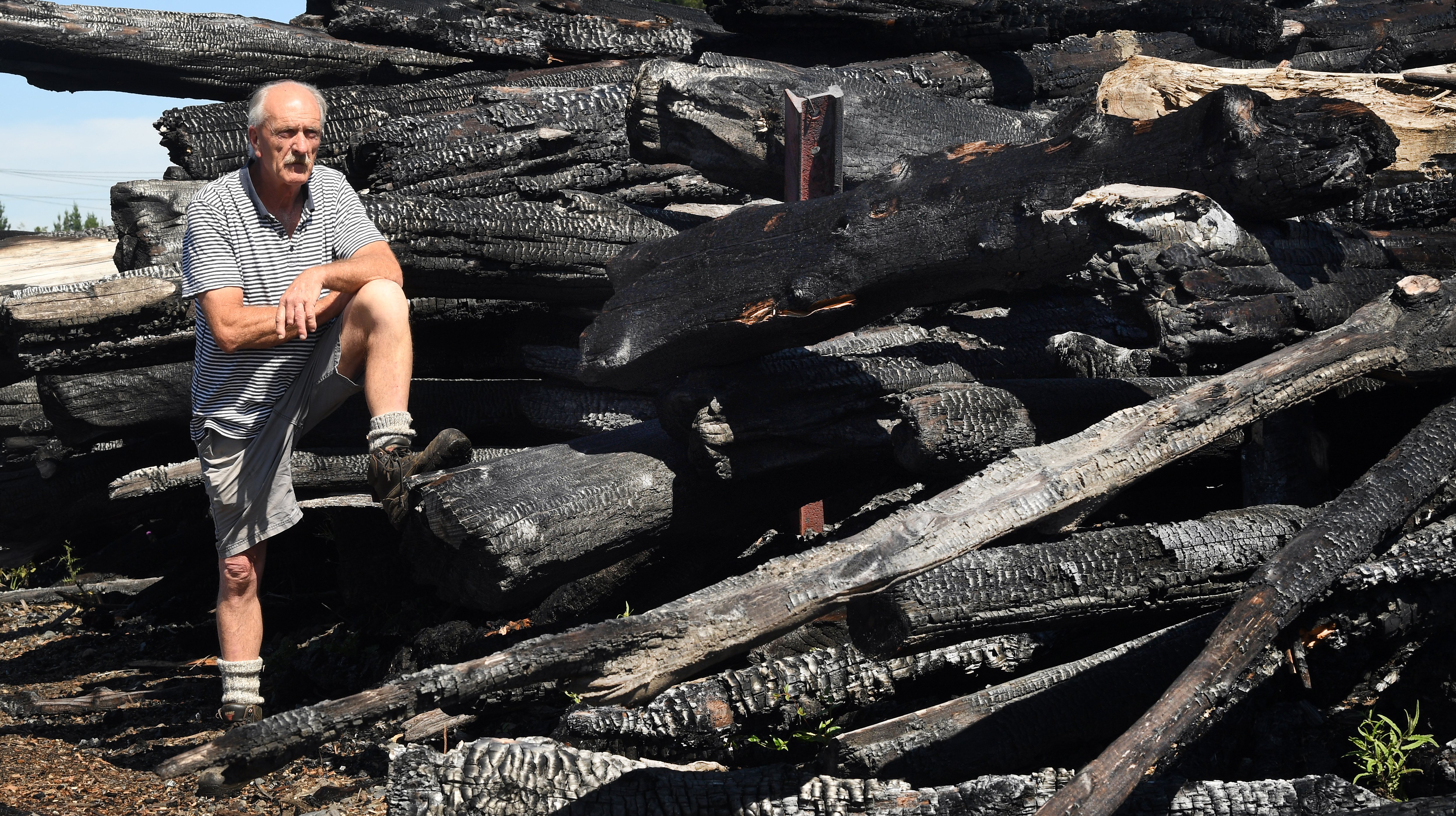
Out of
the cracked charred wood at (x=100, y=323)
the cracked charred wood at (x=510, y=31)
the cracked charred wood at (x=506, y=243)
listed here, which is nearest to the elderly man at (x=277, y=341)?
the cracked charred wood at (x=506, y=243)

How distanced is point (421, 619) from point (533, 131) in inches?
100.0

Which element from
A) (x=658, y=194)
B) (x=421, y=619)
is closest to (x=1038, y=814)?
(x=421, y=619)

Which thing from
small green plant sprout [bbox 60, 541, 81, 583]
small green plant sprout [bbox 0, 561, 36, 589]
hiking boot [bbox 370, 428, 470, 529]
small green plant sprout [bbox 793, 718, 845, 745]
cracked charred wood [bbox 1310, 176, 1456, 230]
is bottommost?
small green plant sprout [bbox 0, 561, 36, 589]

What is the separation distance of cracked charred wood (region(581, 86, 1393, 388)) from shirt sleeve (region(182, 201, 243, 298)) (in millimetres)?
1205

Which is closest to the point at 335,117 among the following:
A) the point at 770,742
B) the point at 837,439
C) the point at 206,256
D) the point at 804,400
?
the point at 206,256

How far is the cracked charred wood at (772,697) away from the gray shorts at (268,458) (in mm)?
1465

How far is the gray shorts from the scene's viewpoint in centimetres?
395

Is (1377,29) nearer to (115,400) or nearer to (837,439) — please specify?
(837,439)

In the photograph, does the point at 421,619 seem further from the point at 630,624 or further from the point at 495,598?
the point at 630,624

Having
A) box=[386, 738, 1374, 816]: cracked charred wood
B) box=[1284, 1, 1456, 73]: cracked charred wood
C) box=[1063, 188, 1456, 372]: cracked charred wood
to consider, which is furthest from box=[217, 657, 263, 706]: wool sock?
box=[1284, 1, 1456, 73]: cracked charred wood

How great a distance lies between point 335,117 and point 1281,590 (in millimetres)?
4996

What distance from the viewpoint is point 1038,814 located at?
7.41 feet

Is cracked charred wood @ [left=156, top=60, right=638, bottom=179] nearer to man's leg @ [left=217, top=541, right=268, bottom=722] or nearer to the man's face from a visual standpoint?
the man's face

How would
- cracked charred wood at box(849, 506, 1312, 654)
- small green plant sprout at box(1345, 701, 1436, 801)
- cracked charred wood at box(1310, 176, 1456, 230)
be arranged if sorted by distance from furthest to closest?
cracked charred wood at box(1310, 176, 1456, 230) < small green plant sprout at box(1345, 701, 1436, 801) < cracked charred wood at box(849, 506, 1312, 654)
